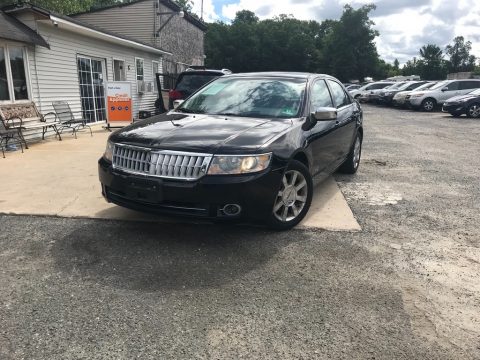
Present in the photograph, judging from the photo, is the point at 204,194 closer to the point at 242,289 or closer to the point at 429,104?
the point at 242,289

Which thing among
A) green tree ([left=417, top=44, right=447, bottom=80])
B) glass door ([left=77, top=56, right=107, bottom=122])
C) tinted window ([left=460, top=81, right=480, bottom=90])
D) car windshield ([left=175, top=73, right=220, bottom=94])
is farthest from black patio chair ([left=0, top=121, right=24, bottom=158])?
green tree ([left=417, top=44, right=447, bottom=80])

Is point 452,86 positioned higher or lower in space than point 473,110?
higher

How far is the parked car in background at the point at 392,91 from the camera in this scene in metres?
25.5

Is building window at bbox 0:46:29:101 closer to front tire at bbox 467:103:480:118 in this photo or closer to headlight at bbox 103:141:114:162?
headlight at bbox 103:141:114:162

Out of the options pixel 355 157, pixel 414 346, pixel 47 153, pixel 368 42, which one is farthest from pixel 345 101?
pixel 368 42

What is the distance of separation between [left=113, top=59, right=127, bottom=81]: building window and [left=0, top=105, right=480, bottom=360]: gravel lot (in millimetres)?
11890

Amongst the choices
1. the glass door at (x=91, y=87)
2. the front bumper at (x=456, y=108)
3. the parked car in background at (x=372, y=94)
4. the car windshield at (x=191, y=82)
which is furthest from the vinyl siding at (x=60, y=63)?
the parked car in background at (x=372, y=94)

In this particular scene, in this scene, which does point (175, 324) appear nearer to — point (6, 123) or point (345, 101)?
point (345, 101)

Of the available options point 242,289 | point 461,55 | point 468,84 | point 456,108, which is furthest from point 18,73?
point 461,55

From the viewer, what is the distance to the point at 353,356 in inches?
95.3

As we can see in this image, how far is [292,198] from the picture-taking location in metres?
4.26

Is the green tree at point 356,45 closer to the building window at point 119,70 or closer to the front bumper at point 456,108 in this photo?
the front bumper at point 456,108

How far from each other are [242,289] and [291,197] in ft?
4.49

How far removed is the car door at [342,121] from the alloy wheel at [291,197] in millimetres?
1453
